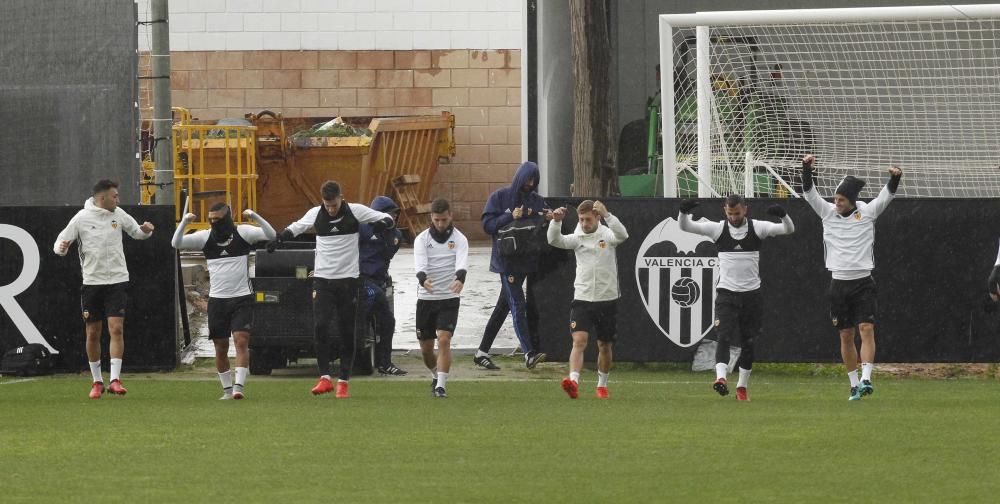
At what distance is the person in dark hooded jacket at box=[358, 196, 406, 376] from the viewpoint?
16281 mm

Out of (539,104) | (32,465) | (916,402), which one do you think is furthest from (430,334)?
(539,104)

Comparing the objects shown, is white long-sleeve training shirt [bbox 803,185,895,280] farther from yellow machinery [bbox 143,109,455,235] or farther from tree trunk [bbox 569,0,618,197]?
yellow machinery [bbox 143,109,455,235]

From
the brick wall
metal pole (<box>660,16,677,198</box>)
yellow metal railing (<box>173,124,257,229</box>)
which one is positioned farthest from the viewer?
the brick wall

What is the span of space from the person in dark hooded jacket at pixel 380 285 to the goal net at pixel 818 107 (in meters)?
3.47

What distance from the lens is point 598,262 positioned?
1399 cm

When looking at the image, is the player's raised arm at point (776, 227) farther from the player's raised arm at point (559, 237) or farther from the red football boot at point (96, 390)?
the red football boot at point (96, 390)

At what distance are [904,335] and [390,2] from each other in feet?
49.7

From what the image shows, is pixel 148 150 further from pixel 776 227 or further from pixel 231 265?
pixel 776 227

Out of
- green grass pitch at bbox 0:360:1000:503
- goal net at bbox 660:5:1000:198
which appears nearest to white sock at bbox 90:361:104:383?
green grass pitch at bbox 0:360:1000:503

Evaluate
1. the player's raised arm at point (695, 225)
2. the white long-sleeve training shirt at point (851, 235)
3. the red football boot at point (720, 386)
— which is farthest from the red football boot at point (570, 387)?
the white long-sleeve training shirt at point (851, 235)

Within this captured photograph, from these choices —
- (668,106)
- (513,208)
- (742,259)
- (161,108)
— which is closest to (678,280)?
(513,208)

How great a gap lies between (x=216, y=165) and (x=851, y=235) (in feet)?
48.8

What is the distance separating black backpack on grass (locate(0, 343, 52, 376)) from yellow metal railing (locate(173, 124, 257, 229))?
8.98 metres

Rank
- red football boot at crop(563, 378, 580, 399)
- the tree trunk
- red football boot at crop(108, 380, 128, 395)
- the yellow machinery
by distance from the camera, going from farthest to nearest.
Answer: the yellow machinery → the tree trunk → red football boot at crop(108, 380, 128, 395) → red football boot at crop(563, 378, 580, 399)
